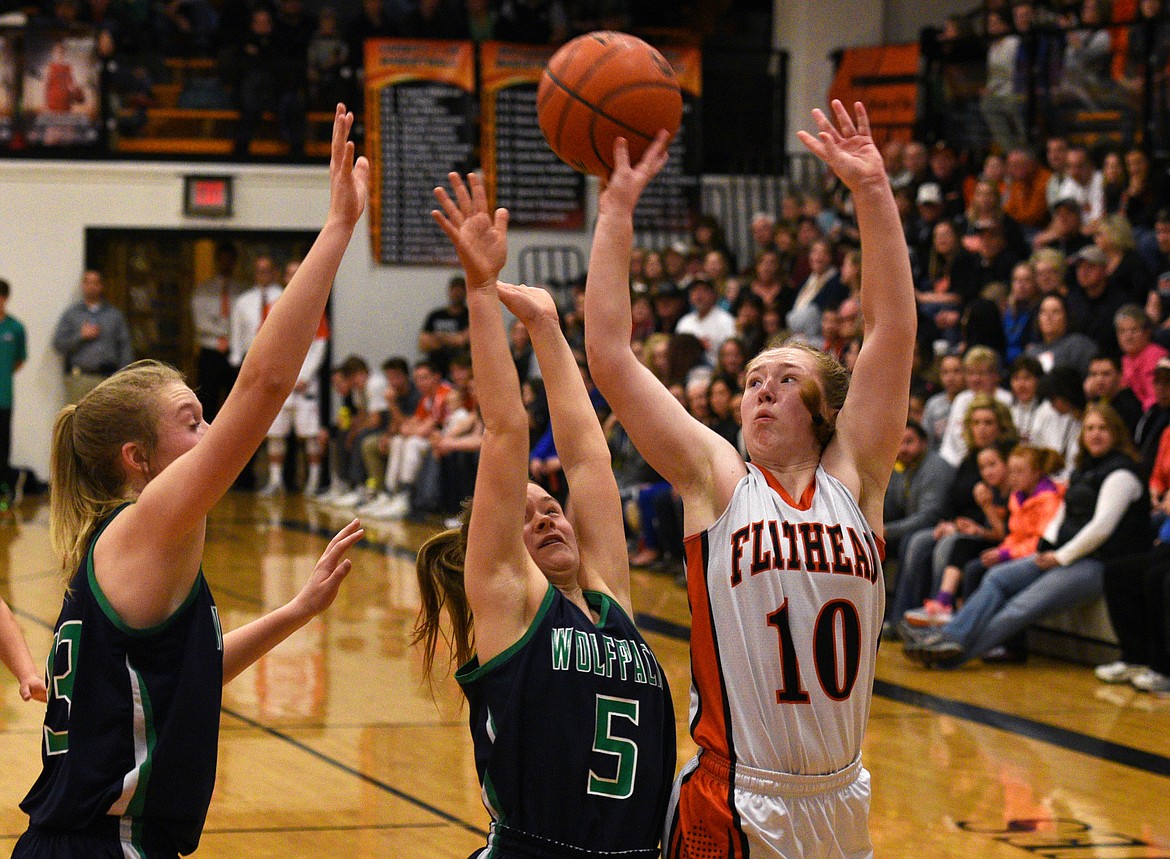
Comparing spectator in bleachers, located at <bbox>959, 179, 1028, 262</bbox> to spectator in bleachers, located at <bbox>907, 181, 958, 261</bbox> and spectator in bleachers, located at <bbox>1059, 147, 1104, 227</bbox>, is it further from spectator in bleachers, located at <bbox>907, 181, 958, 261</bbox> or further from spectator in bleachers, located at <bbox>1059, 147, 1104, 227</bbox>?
spectator in bleachers, located at <bbox>907, 181, 958, 261</bbox>

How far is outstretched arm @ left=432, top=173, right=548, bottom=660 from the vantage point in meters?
2.74

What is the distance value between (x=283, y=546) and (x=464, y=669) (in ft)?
30.4

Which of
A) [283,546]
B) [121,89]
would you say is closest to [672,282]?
[283,546]

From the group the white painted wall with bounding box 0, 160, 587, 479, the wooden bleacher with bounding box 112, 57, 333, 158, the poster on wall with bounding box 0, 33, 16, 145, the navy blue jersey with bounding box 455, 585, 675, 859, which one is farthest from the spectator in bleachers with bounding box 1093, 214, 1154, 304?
the poster on wall with bounding box 0, 33, 16, 145

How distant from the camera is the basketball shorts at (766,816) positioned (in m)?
2.83

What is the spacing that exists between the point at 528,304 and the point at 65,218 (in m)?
14.2

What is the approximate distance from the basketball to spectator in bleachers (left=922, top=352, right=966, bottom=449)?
696cm

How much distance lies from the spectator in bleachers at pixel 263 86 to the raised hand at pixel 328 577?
13.8m

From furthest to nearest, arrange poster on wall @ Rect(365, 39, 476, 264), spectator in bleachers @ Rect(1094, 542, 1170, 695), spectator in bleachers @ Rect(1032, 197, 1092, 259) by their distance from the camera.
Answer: poster on wall @ Rect(365, 39, 476, 264)
spectator in bleachers @ Rect(1032, 197, 1092, 259)
spectator in bleachers @ Rect(1094, 542, 1170, 695)

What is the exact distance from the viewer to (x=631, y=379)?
9.59ft

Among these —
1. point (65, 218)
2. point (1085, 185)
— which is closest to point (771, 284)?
point (1085, 185)

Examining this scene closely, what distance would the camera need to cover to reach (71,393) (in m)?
15.7

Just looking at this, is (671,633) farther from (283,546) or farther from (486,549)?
(486,549)

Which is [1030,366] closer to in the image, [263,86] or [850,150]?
[850,150]
